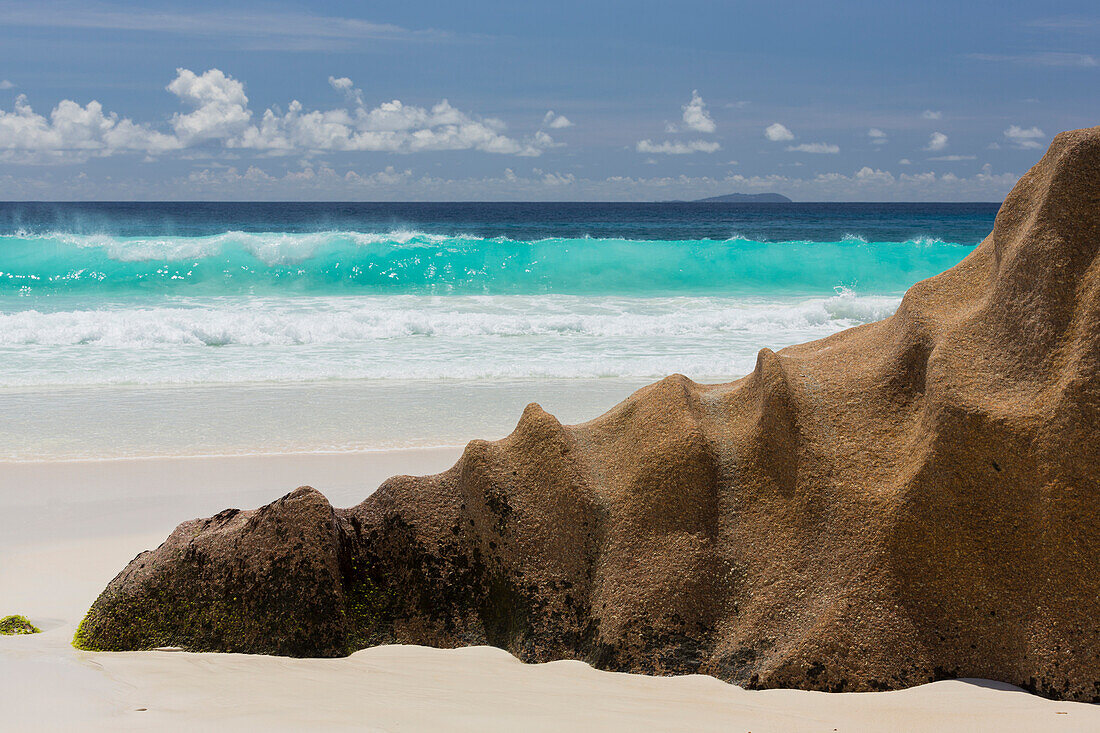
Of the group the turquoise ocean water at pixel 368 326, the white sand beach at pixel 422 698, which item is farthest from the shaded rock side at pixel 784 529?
the turquoise ocean water at pixel 368 326

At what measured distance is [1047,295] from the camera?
2.68m

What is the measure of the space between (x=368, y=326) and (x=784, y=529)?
11.2 m

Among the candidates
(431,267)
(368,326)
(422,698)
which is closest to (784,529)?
(422,698)

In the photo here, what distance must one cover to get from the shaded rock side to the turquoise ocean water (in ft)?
12.6

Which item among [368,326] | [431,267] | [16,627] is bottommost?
[16,627]

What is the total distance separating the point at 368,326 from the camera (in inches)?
529

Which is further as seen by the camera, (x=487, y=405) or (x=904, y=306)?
(x=487, y=405)

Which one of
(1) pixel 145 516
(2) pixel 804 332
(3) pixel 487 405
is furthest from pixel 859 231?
(1) pixel 145 516

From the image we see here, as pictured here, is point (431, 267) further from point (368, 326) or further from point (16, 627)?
point (16, 627)

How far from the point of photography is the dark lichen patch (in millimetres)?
3303

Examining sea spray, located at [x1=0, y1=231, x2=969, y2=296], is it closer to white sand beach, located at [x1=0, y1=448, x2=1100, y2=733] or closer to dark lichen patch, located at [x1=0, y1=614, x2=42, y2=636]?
dark lichen patch, located at [x1=0, y1=614, x2=42, y2=636]

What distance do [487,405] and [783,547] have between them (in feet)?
18.4

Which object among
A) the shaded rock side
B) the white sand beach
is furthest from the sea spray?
the white sand beach

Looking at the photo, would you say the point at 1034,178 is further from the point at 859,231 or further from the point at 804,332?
the point at 859,231
